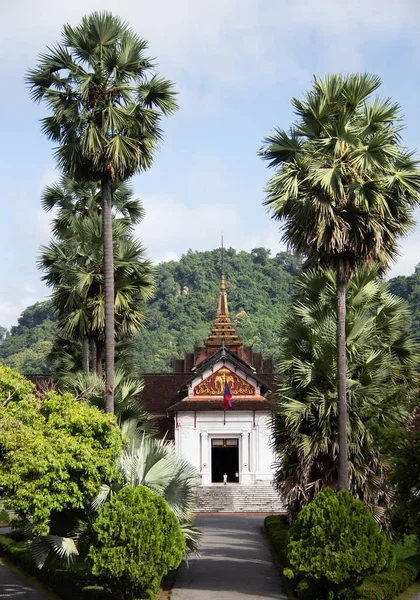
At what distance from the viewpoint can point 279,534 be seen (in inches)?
1151

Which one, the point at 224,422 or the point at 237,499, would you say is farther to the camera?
the point at 224,422

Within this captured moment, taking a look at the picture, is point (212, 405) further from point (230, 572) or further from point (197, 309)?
point (197, 309)

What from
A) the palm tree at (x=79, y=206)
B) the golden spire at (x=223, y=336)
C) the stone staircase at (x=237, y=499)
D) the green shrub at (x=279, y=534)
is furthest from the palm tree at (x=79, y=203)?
the golden spire at (x=223, y=336)

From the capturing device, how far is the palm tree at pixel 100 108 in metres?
24.6

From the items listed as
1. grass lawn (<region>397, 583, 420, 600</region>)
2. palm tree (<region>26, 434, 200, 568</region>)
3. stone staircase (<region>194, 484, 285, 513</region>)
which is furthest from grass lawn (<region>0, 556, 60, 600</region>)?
stone staircase (<region>194, 484, 285, 513</region>)

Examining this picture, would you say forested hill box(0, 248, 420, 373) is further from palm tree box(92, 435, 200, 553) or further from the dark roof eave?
palm tree box(92, 435, 200, 553)

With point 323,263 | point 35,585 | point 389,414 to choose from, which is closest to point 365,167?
point 323,263

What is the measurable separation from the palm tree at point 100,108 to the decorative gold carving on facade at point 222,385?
3061 centimetres

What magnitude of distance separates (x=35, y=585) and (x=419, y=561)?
370 inches

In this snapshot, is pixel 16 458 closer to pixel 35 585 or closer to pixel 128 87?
pixel 35 585

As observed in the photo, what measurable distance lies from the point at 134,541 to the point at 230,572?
6387 mm

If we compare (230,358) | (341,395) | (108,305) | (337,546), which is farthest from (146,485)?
(230,358)

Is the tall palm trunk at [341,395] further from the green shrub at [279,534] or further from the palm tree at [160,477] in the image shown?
the palm tree at [160,477]

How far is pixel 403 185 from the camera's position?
22734 millimetres
